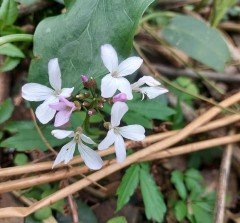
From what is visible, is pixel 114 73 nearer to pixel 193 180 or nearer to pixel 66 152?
pixel 66 152

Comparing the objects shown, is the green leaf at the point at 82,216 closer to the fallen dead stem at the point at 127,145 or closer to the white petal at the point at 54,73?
the fallen dead stem at the point at 127,145

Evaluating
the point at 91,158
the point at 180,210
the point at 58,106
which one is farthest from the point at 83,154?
the point at 180,210

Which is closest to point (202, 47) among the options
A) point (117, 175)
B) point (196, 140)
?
point (196, 140)

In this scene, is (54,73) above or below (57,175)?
above

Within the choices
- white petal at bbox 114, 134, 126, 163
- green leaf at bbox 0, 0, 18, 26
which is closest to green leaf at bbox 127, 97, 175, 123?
white petal at bbox 114, 134, 126, 163

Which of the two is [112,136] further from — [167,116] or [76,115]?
[167,116]

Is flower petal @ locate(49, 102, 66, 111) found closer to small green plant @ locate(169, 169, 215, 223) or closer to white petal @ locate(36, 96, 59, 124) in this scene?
white petal @ locate(36, 96, 59, 124)

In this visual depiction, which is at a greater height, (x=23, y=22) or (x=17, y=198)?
(x=23, y=22)
